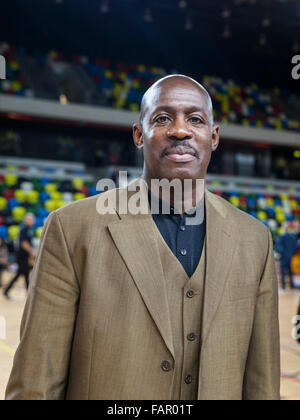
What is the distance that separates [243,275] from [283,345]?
15.9 ft

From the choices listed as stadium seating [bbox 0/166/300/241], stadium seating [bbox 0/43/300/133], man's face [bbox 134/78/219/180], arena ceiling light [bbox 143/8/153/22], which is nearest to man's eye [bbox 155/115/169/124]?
man's face [bbox 134/78/219/180]

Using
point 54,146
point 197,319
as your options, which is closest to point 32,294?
point 197,319

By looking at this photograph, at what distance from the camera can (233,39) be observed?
1814 centimetres

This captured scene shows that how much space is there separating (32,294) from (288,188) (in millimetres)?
19304

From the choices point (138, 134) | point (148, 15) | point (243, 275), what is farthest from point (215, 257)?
point (148, 15)

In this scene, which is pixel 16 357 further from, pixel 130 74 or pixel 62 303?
pixel 130 74

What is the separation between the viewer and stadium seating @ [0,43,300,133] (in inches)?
717

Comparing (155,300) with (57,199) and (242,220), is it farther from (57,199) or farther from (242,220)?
(57,199)

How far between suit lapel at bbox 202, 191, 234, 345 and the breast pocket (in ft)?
0.07

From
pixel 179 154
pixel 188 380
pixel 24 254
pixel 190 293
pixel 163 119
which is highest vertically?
pixel 24 254

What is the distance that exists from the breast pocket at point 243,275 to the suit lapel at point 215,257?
0.02m

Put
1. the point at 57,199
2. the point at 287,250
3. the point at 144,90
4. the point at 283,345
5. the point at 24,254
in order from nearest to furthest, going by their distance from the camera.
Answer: the point at 283,345, the point at 24,254, the point at 287,250, the point at 57,199, the point at 144,90

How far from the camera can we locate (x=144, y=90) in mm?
19641

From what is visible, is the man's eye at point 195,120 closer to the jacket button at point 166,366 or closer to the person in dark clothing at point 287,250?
the jacket button at point 166,366
